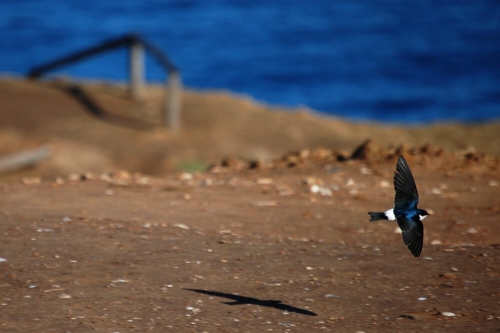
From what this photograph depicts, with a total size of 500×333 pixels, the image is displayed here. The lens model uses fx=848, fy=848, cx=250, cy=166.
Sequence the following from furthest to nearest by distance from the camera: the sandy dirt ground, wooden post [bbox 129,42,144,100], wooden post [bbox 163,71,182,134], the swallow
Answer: wooden post [bbox 129,42,144,100]
wooden post [bbox 163,71,182,134]
the sandy dirt ground
the swallow

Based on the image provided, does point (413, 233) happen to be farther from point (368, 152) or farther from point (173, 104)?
point (173, 104)

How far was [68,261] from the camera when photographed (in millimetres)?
5953

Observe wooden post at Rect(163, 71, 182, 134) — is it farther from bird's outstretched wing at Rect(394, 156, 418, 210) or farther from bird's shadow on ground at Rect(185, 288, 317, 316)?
bird's outstretched wing at Rect(394, 156, 418, 210)

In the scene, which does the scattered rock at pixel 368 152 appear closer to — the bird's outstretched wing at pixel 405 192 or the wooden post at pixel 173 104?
the bird's outstretched wing at pixel 405 192

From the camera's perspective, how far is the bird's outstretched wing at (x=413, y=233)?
504 cm

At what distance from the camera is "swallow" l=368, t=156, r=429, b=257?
502 cm

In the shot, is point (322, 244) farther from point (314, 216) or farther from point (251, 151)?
point (251, 151)

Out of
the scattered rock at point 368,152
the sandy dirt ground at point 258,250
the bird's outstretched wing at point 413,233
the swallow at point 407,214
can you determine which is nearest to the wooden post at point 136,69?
the sandy dirt ground at point 258,250

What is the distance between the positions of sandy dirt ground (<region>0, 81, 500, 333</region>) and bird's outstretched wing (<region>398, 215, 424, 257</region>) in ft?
1.55

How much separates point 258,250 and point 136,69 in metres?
10.5

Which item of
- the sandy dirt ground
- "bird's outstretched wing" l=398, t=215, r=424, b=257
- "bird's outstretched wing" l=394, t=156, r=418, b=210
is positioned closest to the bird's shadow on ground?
the sandy dirt ground

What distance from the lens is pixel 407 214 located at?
5.14m

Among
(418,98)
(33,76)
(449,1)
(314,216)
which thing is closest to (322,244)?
(314,216)

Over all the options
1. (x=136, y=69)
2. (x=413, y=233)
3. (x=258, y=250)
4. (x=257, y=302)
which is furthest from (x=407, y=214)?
(x=136, y=69)
